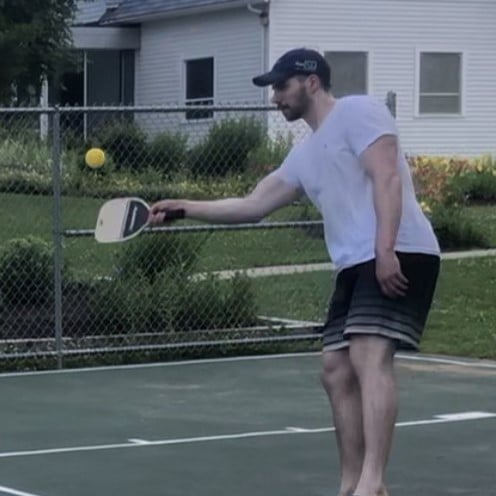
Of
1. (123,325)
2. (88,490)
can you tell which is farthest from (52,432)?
(123,325)

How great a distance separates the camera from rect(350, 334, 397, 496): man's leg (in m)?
6.57

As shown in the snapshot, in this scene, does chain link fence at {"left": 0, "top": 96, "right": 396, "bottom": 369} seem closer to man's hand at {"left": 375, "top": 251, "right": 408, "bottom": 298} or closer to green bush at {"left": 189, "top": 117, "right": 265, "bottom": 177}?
green bush at {"left": 189, "top": 117, "right": 265, "bottom": 177}

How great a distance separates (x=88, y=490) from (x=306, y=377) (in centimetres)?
431

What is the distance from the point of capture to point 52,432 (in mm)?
9281

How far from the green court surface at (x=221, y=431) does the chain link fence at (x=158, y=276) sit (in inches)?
17.9

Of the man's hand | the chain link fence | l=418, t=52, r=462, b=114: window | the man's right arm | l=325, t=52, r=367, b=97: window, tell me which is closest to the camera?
the man's hand

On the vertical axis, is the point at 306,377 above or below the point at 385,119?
below

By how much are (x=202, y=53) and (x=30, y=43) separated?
419 cm

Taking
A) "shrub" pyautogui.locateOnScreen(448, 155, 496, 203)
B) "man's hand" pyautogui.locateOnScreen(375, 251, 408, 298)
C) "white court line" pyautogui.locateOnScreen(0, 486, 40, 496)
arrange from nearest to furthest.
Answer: "man's hand" pyautogui.locateOnScreen(375, 251, 408, 298), "white court line" pyautogui.locateOnScreen(0, 486, 40, 496), "shrub" pyautogui.locateOnScreen(448, 155, 496, 203)

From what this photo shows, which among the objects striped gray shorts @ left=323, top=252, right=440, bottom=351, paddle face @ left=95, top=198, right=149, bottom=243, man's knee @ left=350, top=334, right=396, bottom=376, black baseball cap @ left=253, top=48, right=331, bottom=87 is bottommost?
man's knee @ left=350, top=334, right=396, bottom=376

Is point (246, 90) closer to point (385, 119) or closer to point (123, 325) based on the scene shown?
point (123, 325)

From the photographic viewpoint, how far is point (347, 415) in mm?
6785

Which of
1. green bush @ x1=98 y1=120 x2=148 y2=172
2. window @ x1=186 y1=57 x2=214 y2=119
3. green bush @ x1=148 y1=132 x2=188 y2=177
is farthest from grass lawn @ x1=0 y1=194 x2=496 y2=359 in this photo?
window @ x1=186 y1=57 x2=214 y2=119

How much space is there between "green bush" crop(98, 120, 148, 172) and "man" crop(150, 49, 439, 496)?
916 cm
